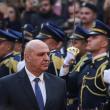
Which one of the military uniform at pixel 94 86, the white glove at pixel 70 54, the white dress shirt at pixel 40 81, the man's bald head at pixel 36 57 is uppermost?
the man's bald head at pixel 36 57

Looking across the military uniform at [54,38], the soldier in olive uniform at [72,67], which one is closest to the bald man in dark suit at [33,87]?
the soldier in olive uniform at [72,67]

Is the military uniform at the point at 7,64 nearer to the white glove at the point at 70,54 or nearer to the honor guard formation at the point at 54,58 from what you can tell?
the honor guard formation at the point at 54,58

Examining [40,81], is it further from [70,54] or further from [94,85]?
[70,54]

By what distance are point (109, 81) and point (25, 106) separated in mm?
1680

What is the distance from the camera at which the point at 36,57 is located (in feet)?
23.4

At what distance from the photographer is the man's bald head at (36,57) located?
7.10m

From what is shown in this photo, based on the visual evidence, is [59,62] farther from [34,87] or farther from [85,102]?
[34,87]

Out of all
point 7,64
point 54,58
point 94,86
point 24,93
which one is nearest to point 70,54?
point 54,58

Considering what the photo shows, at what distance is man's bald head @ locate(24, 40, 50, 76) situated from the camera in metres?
7.10

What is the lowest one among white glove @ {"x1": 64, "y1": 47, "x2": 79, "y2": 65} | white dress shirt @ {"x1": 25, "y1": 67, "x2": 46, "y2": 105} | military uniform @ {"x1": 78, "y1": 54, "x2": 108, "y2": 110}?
military uniform @ {"x1": 78, "y1": 54, "x2": 108, "y2": 110}

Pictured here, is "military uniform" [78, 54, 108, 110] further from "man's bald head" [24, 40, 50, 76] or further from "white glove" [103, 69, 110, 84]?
"man's bald head" [24, 40, 50, 76]

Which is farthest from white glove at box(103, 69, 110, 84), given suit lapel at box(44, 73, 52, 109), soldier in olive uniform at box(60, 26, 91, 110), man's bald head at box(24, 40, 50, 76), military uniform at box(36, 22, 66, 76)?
man's bald head at box(24, 40, 50, 76)

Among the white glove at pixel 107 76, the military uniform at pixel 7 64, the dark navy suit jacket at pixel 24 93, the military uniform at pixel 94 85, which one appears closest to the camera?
the dark navy suit jacket at pixel 24 93

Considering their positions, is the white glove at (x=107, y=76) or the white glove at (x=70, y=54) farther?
the white glove at (x=70, y=54)
